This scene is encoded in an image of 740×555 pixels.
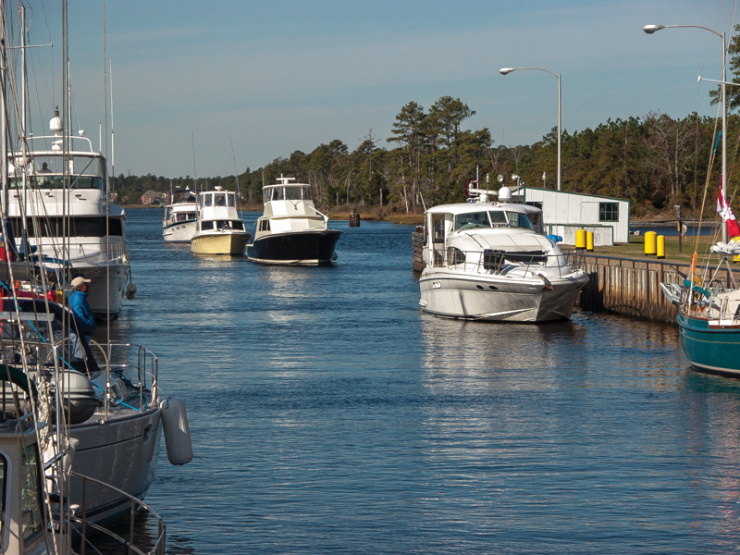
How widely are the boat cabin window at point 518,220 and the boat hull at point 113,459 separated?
63.8 feet

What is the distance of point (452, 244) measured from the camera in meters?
27.8

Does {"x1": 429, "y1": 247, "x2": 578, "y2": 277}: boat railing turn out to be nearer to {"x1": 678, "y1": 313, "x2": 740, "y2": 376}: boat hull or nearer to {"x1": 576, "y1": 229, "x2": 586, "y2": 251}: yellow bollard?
{"x1": 678, "y1": 313, "x2": 740, "y2": 376}: boat hull

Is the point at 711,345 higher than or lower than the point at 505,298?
lower

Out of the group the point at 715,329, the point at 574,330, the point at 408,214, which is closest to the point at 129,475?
the point at 715,329

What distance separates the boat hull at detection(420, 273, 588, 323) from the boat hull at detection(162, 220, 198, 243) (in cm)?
5447

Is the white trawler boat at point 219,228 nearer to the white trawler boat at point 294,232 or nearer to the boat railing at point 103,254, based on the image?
the white trawler boat at point 294,232

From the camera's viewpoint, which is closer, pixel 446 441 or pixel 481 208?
pixel 446 441

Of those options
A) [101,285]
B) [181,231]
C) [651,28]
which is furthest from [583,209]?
[181,231]

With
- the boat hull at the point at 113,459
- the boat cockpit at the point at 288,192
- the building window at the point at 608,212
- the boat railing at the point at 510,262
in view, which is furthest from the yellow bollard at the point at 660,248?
the boat cockpit at the point at 288,192

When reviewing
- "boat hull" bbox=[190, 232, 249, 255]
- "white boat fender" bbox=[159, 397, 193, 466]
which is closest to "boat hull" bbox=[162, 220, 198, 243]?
"boat hull" bbox=[190, 232, 249, 255]

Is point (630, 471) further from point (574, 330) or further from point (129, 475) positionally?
point (574, 330)

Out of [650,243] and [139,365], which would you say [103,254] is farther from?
[650,243]

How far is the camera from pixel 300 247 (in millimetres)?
54312

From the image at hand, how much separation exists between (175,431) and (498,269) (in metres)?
16.9
